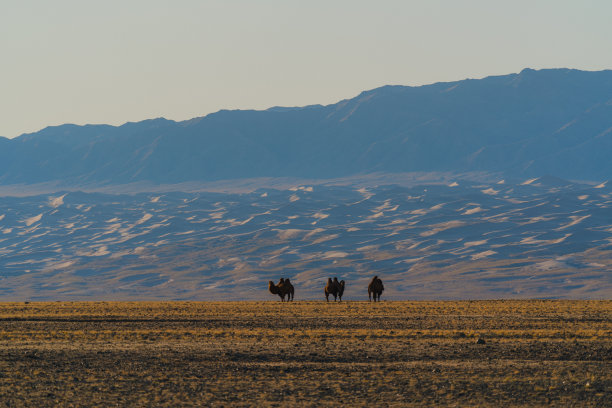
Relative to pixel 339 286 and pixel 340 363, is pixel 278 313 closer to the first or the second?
pixel 339 286

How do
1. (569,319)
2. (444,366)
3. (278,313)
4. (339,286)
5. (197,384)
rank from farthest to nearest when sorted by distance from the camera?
(339,286), (278,313), (569,319), (444,366), (197,384)

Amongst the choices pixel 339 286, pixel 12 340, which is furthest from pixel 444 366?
pixel 339 286

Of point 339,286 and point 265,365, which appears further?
point 339,286

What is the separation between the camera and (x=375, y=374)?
22641mm

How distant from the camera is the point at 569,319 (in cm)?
3569

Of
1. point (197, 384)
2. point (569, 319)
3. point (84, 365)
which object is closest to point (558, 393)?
point (197, 384)

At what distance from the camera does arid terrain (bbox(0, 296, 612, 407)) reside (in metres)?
20.3

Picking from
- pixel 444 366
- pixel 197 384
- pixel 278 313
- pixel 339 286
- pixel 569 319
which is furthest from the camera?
pixel 339 286

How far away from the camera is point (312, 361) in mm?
24703

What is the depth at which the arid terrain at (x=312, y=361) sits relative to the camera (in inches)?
801

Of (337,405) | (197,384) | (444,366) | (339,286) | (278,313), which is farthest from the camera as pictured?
(339,286)

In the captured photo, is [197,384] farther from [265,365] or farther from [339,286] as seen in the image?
[339,286]

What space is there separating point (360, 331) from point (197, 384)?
1055 cm

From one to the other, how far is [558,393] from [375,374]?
167 inches
